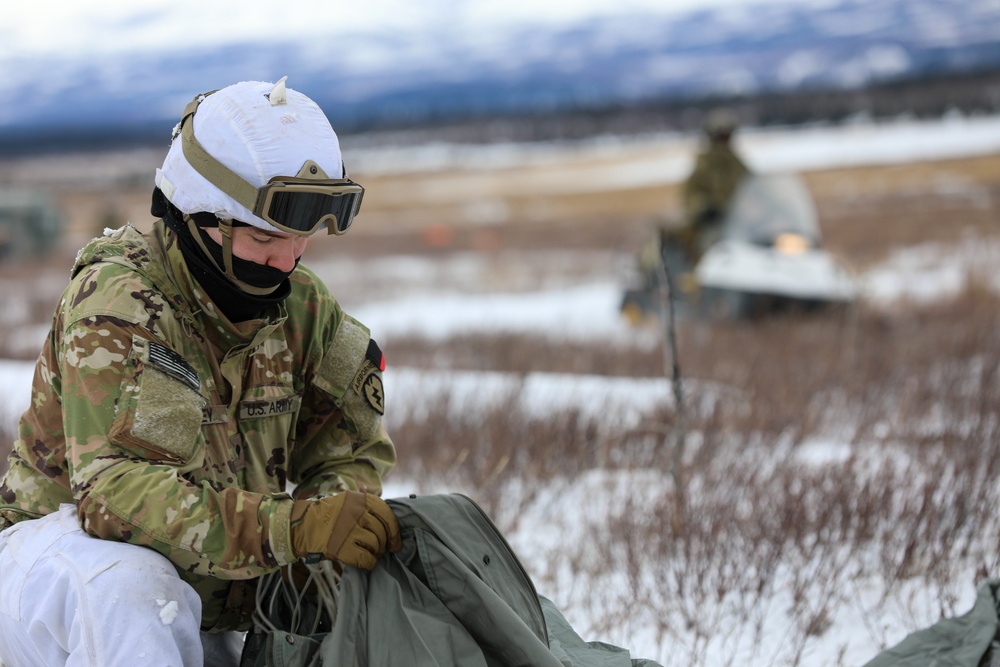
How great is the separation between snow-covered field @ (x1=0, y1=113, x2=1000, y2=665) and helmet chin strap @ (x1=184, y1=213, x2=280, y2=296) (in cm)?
156

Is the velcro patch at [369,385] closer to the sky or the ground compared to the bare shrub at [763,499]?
closer to the sky

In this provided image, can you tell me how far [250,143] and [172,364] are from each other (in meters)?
0.49

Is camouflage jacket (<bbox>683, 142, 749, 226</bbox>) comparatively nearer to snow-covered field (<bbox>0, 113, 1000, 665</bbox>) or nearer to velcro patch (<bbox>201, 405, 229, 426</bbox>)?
snow-covered field (<bbox>0, 113, 1000, 665</bbox>)

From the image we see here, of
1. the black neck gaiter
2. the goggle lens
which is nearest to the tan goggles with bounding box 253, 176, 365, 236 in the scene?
the goggle lens

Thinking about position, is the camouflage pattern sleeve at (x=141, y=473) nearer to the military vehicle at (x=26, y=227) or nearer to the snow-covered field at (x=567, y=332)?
the snow-covered field at (x=567, y=332)

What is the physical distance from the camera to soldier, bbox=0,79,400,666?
2047 millimetres

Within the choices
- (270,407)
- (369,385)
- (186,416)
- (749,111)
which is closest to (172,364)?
(186,416)

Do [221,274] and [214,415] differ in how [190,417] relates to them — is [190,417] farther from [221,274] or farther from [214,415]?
[221,274]

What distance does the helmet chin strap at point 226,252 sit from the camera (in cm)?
222

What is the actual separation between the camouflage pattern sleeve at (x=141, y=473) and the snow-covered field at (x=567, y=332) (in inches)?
54.9

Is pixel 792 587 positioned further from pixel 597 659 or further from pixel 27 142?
pixel 27 142

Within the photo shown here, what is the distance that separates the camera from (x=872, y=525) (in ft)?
12.0

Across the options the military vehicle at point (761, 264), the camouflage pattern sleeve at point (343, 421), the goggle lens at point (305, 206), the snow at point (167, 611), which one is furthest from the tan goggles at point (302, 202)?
the military vehicle at point (761, 264)

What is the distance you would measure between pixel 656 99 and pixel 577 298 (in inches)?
5308
